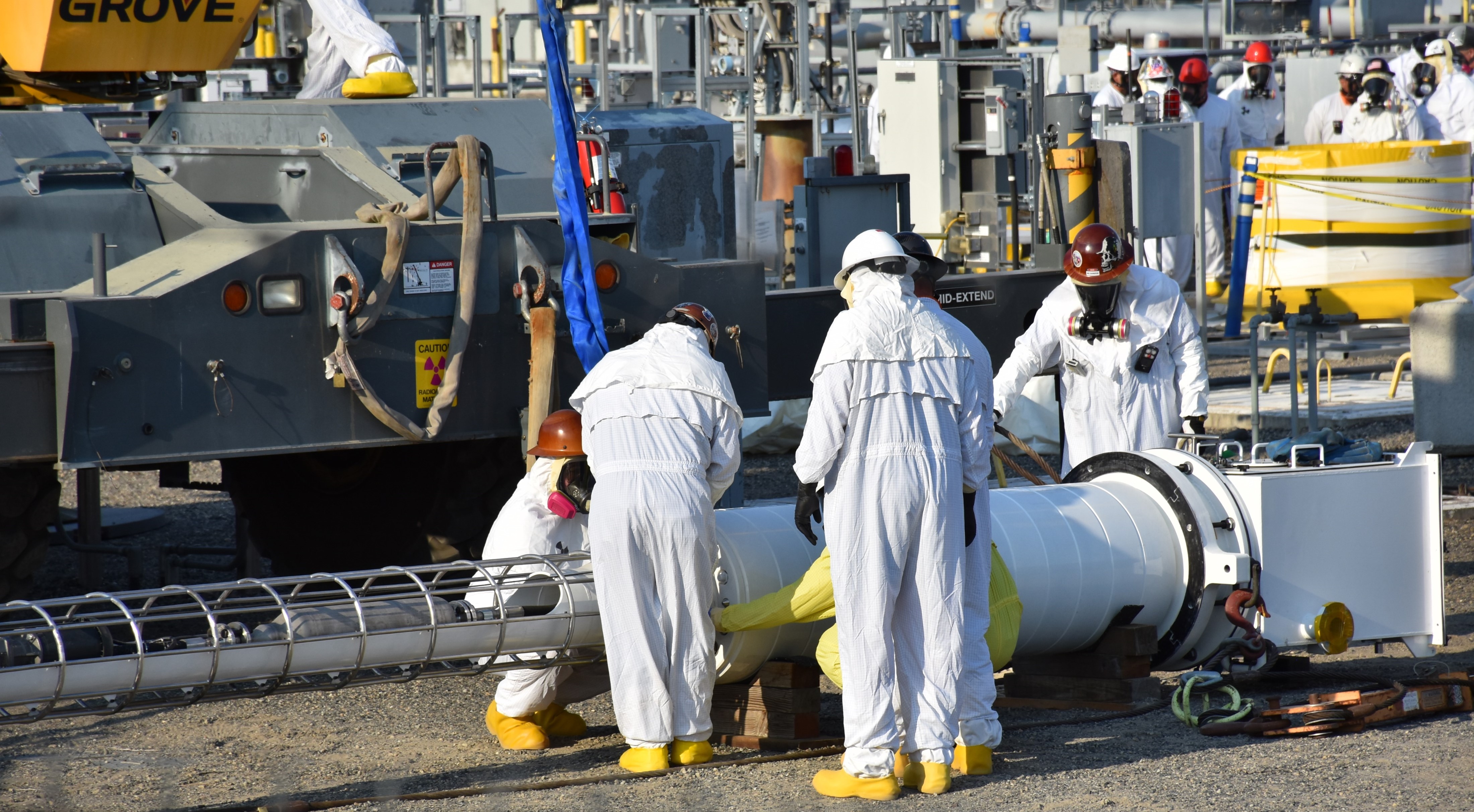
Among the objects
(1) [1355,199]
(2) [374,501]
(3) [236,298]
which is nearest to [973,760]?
(3) [236,298]

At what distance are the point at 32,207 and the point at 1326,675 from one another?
469cm

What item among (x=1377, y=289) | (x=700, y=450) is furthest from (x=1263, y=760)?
(x=1377, y=289)

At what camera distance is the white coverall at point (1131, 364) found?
22.6ft

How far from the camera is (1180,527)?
5.83m

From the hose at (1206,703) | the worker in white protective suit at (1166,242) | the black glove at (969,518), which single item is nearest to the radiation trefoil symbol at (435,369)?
the black glove at (969,518)

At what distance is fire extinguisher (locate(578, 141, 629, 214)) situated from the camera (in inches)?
287

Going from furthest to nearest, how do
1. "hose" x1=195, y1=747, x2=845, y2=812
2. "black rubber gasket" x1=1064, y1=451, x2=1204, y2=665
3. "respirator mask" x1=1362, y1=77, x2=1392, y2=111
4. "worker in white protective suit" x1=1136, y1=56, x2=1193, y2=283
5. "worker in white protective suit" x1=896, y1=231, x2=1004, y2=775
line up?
"respirator mask" x1=1362, y1=77, x2=1392, y2=111 → "worker in white protective suit" x1=1136, y1=56, x2=1193, y2=283 → "black rubber gasket" x1=1064, y1=451, x2=1204, y2=665 → "worker in white protective suit" x1=896, y1=231, x2=1004, y2=775 → "hose" x1=195, y1=747, x2=845, y2=812

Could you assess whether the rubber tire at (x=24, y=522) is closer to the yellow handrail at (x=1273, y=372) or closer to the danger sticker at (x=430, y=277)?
the danger sticker at (x=430, y=277)

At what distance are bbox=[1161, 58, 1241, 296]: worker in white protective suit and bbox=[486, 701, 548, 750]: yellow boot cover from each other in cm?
1122

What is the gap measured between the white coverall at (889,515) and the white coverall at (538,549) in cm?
93

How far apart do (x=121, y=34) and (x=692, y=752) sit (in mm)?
3210

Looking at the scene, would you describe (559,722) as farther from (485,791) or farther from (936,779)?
(936,779)

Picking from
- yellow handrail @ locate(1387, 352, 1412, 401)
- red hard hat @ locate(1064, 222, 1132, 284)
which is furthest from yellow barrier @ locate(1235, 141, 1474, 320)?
red hard hat @ locate(1064, 222, 1132, 284)

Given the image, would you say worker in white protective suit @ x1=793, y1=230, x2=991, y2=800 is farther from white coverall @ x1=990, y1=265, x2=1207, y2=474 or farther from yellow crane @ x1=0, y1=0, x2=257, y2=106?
yellow crane @ x1=0, y1=0, x2=257, y2=106
